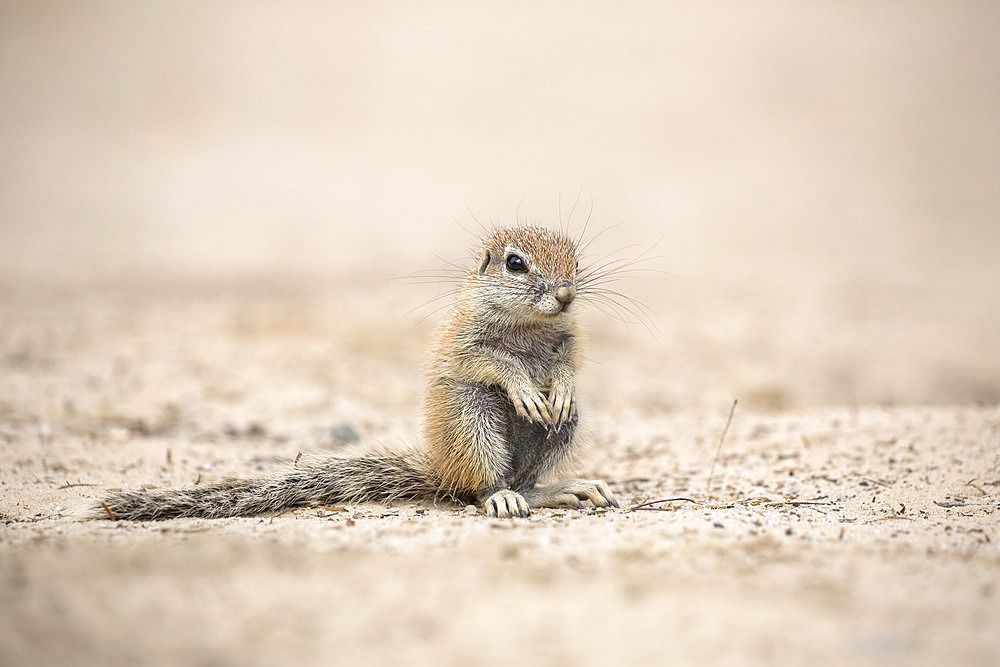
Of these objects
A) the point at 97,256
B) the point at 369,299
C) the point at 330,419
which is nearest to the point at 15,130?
the point at 97,256

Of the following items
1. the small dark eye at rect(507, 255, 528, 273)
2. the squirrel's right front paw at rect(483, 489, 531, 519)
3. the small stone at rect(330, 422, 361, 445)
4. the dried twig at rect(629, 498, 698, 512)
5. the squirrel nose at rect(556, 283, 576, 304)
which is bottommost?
the small stone at rect(330, 422, 361, 445)

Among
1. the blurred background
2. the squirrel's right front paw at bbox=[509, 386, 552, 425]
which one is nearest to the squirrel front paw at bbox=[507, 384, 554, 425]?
the squirrel's right front paw at bbox=[509, 386, 552, 425]

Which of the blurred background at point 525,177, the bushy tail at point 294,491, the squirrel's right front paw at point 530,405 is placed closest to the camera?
the bushy tail at point 294,491

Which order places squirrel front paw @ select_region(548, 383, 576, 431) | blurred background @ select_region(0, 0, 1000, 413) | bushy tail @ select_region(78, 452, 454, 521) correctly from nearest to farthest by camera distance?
bushy tail @ select_region(78, 452, 454, 521)
squirrel front paw @ select_region(548, 383, 576, 431)
blurred background @ select_region(0, 0, 1000, 413)

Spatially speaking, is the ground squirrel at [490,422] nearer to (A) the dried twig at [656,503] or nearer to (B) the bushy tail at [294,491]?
(B) the bushy tail at [294,491]

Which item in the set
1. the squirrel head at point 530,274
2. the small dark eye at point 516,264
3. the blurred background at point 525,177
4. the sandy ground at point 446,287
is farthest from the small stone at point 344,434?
the small dark eye at point 516,264

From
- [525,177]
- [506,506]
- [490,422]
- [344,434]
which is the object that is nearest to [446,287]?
[525,177]

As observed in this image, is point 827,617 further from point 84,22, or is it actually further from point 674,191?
point 84,22

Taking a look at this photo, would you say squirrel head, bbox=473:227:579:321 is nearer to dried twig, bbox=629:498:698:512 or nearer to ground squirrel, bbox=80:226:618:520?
ground squirrel, bbox=80:226:618:520
